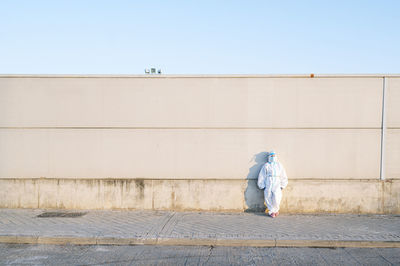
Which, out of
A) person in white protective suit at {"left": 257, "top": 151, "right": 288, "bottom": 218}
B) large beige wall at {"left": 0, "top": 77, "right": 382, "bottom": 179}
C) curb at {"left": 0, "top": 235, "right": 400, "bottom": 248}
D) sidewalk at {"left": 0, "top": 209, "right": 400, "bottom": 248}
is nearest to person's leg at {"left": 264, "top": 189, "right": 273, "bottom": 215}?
person in white protective suit at {"left": 257, "top": 151, "right": 288, "bottom": 218}

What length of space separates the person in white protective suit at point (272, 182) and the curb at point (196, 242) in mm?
1815

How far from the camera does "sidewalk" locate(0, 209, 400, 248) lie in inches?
261

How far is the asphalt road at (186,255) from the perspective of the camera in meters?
5.70

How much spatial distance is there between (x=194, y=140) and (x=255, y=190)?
6.64 ft

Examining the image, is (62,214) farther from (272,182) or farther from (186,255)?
(272,182)

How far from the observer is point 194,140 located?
29.4 ft

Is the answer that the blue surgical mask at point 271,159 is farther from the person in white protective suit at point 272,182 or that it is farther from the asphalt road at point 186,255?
the asphalt road at point 186,255

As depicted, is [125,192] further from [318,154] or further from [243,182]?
[318,154]

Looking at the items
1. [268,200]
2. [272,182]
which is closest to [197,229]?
[268,200]

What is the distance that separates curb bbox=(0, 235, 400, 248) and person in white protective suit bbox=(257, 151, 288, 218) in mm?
1815

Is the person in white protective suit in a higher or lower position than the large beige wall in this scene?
lower

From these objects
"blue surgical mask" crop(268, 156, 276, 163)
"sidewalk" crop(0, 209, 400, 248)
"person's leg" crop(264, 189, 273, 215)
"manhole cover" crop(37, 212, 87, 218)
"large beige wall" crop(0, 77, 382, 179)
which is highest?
"large beige wall" crop(0, 77, 382, 179)

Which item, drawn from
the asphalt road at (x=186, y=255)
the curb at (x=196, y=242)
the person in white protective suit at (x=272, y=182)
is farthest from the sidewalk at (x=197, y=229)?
the person in white protective suit at (x=272, y=182)

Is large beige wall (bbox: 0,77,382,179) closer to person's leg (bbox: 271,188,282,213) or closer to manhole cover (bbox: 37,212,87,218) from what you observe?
person's leg (bbox: 271,188,282,213)
